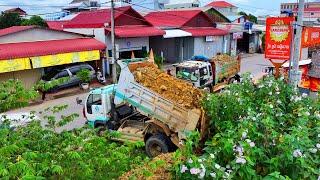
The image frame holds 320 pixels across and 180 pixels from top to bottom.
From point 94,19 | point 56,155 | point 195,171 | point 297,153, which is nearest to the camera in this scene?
point 195,171

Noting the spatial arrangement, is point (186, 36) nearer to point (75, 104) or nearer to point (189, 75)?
point (189, 75)

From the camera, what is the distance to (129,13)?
3066 centimetres

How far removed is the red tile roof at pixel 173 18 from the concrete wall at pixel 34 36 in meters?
11.4

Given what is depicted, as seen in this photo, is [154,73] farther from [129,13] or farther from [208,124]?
[129,13]

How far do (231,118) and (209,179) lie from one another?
4475 mm

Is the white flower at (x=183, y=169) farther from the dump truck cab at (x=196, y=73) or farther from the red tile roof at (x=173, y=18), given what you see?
the red tile roof at (x=173, y=18)

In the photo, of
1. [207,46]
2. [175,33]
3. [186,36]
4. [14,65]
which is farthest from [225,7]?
[14,65]

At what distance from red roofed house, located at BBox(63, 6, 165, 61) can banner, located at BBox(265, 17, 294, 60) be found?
17.2 m

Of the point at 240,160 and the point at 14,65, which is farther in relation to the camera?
the point at 14,65

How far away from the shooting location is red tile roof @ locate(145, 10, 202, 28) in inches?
1410

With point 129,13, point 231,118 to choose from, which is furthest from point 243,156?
point 129,13

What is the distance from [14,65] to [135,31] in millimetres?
11366

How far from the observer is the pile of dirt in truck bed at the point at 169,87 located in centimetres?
1158

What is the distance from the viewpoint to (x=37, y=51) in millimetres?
22156
